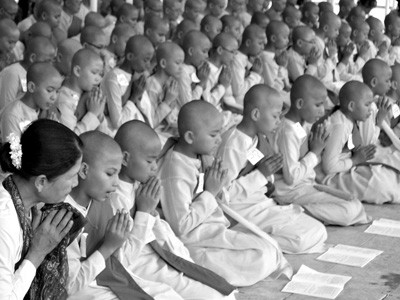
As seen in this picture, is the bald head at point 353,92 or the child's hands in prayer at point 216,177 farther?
the bald head at point 353,92

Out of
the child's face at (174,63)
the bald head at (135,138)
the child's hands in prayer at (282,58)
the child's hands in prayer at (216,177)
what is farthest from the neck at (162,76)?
the bald head at (135,138)

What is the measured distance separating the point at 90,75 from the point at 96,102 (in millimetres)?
191

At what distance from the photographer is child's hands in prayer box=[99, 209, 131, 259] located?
3779 millimetres

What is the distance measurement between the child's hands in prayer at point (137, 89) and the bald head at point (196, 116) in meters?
1.73

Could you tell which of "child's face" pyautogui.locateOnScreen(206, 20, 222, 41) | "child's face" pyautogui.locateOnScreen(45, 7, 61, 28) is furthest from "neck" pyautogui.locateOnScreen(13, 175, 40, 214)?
"child's face" pyautogui.locateOnScreen(206, 20, 222, 41)

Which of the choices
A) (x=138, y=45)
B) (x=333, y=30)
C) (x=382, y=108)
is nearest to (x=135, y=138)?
(x=138, y=45)

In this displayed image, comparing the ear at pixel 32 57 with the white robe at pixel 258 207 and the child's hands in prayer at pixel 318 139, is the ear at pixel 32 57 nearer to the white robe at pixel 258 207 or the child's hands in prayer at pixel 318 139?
the white robe at pixel 258 207

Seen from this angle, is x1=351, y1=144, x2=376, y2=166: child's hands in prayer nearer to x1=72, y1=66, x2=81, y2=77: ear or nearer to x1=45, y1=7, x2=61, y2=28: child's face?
x1=72, y1=66, x2=81, y2=77: ear

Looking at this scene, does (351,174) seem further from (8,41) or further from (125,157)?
(8,41)

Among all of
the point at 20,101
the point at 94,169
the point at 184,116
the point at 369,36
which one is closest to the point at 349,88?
the point at 184,116

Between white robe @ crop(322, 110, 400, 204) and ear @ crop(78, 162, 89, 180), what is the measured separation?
2670 mm

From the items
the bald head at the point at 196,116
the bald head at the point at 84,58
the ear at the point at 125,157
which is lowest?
the bald head at the point at 84,58

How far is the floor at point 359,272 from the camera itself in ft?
15.5

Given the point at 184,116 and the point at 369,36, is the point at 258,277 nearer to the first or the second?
the point at 184,116
